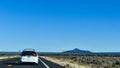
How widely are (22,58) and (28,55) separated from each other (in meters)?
0.84

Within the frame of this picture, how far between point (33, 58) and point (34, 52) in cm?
90

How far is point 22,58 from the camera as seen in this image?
43469 millimetres

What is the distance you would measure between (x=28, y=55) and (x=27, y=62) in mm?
931

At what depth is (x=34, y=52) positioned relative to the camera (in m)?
43.8

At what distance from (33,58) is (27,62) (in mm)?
985

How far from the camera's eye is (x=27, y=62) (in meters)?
43.6

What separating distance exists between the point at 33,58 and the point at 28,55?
69 centimetres

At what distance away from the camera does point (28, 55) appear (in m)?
43.3

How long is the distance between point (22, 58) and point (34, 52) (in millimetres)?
1598

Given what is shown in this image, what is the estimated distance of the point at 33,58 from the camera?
43.2 meters
